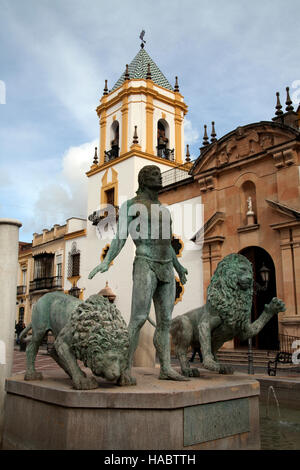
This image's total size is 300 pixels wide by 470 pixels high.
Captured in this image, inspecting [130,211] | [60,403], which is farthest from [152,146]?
[60,403]

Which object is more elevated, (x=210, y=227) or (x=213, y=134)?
(x=213, y=134)

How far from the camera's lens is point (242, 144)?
639 inches

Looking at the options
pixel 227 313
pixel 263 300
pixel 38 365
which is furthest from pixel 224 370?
pixel 263 300

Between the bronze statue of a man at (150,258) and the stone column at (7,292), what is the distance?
0.79m

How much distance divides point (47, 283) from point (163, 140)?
12373 mm

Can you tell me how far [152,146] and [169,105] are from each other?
3.60 meters

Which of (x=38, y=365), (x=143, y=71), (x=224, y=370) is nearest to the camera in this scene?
Answer: (x=224, y=370)

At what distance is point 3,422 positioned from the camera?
3.80 m

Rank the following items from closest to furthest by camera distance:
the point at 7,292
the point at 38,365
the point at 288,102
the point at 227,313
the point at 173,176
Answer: the point at 7,292 → the point at 227,313 → the point at 38,365 → the point at 288,102 → the point at 173,176

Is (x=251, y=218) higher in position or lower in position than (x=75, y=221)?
lower

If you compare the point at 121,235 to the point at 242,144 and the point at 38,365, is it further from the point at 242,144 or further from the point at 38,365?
the point at 242,144

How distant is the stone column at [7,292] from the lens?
393 cm
